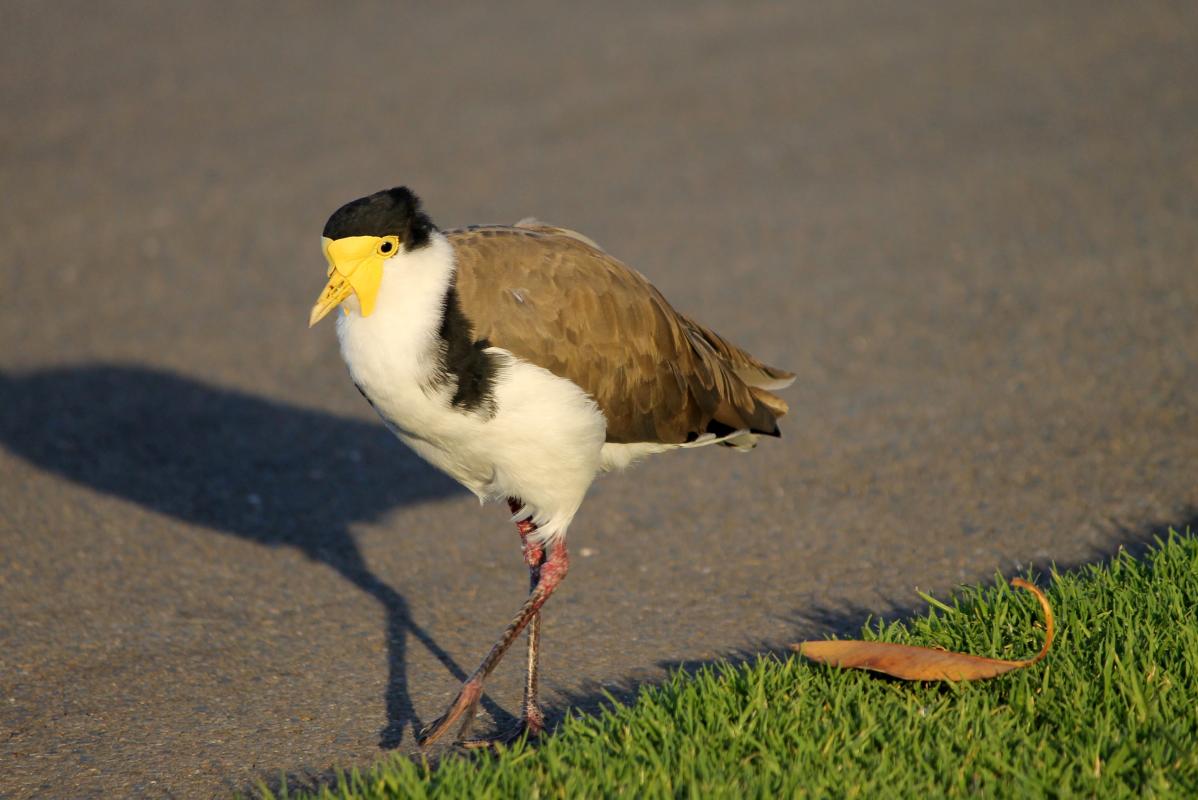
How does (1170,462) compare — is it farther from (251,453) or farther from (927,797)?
(251,453)

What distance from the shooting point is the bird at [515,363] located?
14.9 ft

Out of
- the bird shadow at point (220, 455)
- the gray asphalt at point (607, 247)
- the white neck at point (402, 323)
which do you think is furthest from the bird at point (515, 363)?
the bird shadow at point (220, 455)

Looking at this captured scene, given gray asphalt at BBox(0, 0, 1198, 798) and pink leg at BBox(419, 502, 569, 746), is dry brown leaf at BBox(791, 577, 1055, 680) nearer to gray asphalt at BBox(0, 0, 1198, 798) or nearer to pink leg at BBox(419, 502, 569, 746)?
gray asphalt at BBox(0, 0, 1198, 798)

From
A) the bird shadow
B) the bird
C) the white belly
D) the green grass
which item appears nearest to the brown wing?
the bird

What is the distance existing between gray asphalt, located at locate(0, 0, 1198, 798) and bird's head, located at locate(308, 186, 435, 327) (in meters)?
1.59

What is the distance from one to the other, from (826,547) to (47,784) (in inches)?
137

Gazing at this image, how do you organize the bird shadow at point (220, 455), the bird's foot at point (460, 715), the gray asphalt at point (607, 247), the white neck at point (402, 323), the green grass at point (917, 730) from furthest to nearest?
the bird shadow at point (220, 455) < the gray asphalt at point (607, 247) < the bird's foot at point (460, 715) < the white neck at point (402, 323) < the green grass at point (917, 730)

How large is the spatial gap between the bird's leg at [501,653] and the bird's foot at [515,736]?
1.3 inches

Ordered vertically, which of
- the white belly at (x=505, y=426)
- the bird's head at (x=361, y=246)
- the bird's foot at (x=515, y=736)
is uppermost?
the bird's head at (x=361, y=246)

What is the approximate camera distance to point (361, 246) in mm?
4535

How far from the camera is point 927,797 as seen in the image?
3.91 metres

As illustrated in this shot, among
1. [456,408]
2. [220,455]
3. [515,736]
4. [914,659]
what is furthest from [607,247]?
[914,659]

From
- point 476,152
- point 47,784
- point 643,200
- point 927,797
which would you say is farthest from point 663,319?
point 476,152

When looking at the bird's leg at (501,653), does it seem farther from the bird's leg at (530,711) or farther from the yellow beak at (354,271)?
the yellow beak at (354,271)
